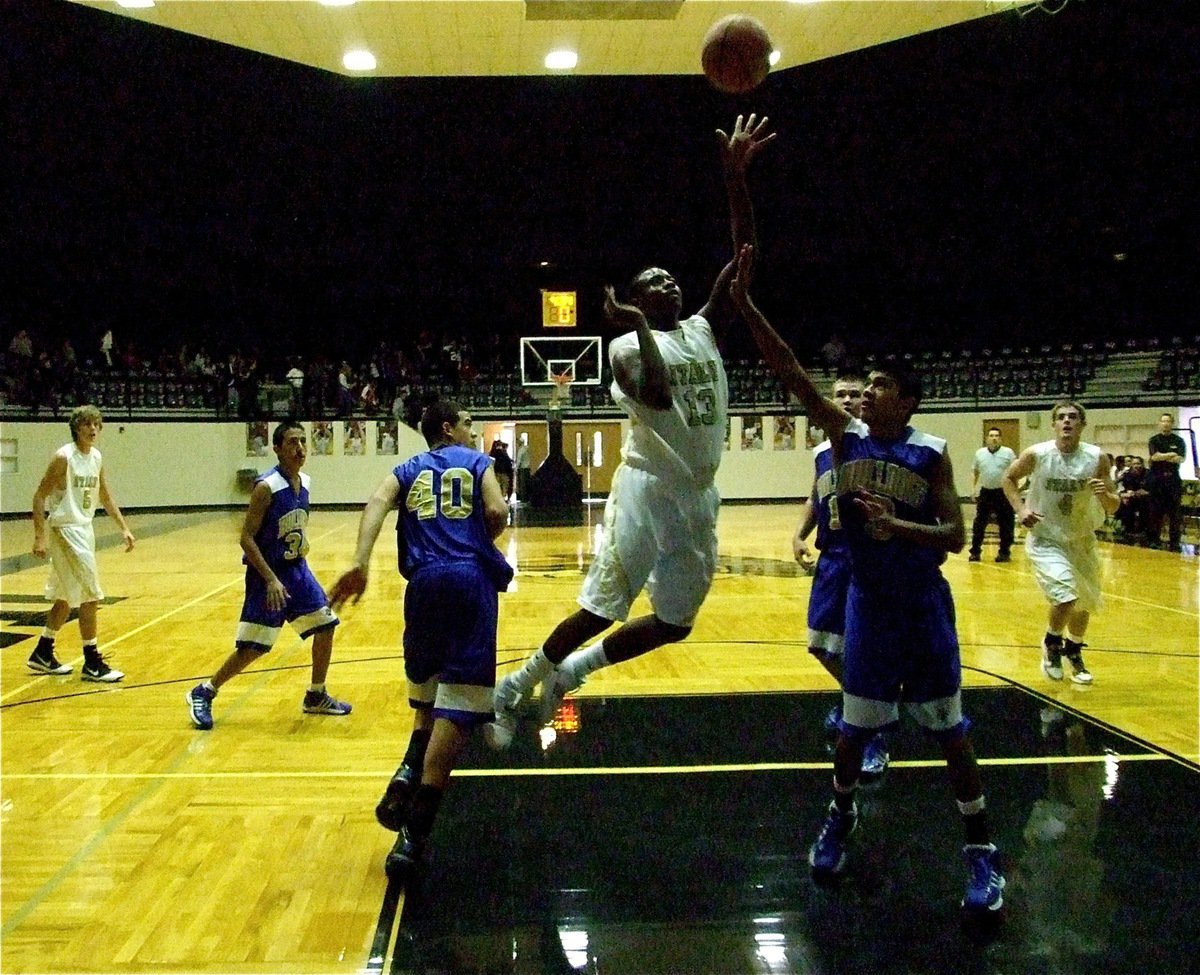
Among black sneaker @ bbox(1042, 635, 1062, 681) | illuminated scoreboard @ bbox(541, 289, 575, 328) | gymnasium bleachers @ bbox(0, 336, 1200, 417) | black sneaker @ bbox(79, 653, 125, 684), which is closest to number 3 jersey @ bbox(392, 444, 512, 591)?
black sneaker @ bbox(79, 653, 125, 684)

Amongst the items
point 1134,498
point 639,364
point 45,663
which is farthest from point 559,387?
point 639,364

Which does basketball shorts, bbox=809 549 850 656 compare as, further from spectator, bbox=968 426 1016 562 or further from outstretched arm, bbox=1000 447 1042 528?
spectator, bbox=968 426 1016 562

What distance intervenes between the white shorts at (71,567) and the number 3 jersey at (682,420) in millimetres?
4315

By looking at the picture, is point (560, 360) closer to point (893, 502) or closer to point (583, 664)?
point (583, 664)

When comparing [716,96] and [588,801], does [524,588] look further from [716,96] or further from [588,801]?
[716,96]

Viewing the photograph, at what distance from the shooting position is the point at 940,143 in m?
18.6

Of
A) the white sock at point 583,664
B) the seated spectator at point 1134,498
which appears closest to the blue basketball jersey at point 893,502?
the white sock at point 583,664

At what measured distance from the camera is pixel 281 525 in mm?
5383

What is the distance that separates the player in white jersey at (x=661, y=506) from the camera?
3.79 m

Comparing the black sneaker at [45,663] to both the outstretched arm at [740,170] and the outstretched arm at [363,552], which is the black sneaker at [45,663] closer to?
the outstretched arm at [363,552]

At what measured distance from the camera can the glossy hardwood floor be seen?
305 centimetres

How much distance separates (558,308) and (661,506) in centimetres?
2262

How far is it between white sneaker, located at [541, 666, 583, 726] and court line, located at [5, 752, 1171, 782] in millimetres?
608

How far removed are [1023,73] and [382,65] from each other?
31.2 feet
